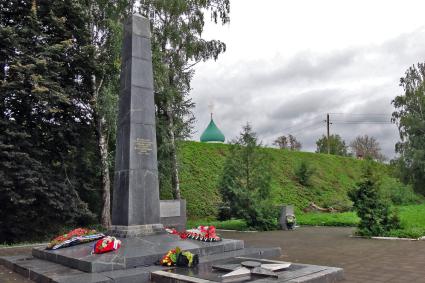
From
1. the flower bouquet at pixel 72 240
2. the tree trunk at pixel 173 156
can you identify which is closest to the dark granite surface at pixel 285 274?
the flower bouquet at pixel 72 240

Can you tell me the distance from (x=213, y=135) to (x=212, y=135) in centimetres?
8

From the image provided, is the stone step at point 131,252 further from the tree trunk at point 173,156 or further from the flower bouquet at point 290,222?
the tree trunk at point 173,156

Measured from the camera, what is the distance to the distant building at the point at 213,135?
2930 cm

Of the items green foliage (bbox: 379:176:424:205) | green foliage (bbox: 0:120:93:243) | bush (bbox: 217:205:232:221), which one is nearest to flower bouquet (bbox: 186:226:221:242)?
green foliage (bbox: 0:120:93:243)

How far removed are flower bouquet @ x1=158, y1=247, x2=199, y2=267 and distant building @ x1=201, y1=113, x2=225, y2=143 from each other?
2267cm

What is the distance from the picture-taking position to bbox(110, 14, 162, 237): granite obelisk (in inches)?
309

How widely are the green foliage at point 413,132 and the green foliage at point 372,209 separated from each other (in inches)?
570

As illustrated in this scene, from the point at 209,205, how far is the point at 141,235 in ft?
42.0

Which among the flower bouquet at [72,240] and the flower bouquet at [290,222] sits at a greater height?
the flower bouquet at [72,240]

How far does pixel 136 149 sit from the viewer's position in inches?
320

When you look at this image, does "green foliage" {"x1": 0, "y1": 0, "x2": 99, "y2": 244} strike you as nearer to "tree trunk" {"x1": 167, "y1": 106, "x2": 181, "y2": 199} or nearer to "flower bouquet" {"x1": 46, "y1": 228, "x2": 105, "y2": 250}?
"tree trunk" {"x1": 167, "y1": 106, "x2": 181, "y2": 199}

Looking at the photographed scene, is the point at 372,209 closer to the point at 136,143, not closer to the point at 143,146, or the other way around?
the point at 143,146

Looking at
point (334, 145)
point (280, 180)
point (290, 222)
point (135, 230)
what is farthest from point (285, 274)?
point (334, 145)

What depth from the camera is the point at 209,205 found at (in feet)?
66.9
